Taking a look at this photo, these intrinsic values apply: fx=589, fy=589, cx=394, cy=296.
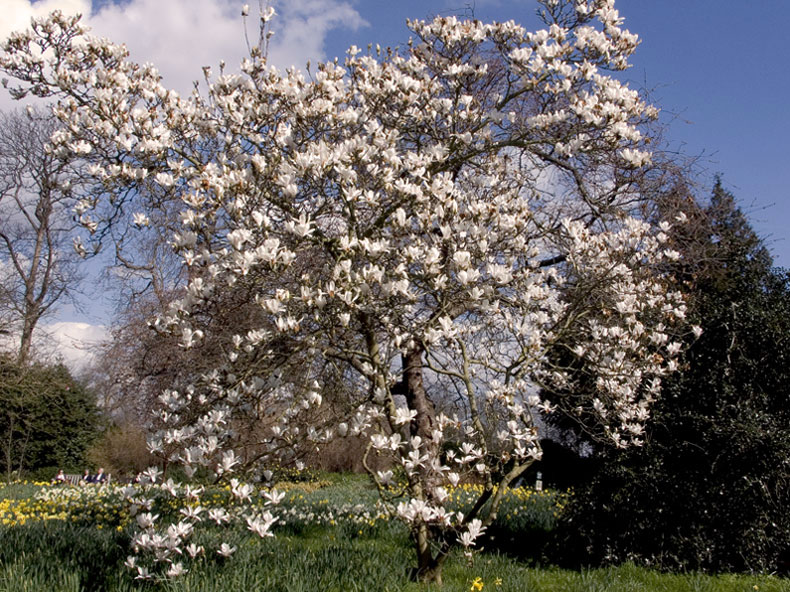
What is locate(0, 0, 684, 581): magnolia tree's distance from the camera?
3602mm

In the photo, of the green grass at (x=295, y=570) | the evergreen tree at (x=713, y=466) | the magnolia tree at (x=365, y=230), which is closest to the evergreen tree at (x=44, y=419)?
the green grass at (x=295, y=570)

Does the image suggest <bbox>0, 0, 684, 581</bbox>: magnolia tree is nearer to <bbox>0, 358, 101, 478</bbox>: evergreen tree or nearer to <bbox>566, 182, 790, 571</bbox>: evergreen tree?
<bbox>566, 182, 790, 571</bbox>: evergreen tree

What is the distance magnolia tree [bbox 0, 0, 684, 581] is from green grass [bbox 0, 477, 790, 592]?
337mm

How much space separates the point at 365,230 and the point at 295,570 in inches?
92.7

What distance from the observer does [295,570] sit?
389cm

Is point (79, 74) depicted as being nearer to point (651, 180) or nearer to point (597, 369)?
point (597, 369)

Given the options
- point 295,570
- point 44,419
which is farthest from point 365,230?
point 44,419

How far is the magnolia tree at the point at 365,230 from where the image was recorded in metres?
3.60

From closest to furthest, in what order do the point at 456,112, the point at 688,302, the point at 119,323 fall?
the point at 456,112
the point at 688,302
the point at 119,323

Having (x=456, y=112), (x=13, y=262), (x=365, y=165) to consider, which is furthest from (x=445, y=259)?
(x=13, y=262)

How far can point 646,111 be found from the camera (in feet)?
18.4

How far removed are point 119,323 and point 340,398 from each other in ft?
39.9

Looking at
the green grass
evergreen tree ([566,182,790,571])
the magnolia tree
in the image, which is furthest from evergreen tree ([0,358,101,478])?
evergreen tree ([566,182,790,571])

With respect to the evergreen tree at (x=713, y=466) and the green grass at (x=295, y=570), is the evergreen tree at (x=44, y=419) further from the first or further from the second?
the evergreen tree at (x=713, y=466)
